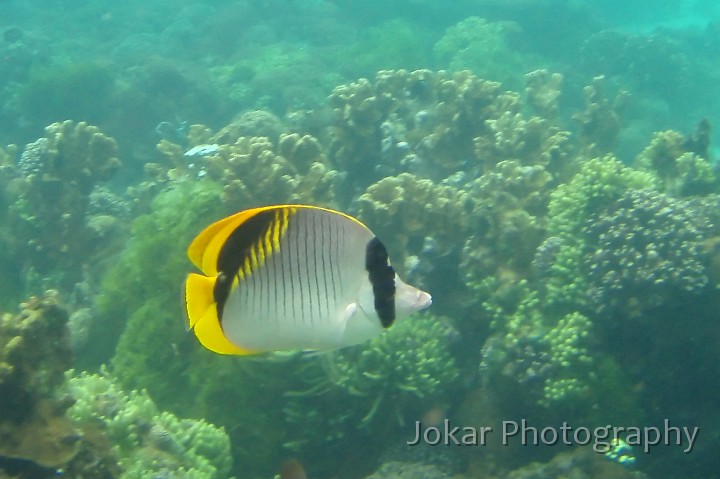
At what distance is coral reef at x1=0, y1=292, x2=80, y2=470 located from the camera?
11.6 ft

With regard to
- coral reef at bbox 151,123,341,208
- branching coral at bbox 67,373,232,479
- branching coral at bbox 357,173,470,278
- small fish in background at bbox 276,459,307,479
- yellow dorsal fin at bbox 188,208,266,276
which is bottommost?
branching coral at bbox 67,373,232,479

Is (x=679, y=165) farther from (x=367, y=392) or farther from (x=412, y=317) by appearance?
(x=367, y=392)

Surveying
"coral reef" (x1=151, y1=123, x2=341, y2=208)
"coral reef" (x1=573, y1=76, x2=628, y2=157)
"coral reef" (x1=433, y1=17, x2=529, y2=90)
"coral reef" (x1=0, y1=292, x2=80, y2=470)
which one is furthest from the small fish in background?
"coral reef" (x1=433, y1=17, x2=529, y2=90)

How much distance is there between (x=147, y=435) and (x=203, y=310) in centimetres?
374

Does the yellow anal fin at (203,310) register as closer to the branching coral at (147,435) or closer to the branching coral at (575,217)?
the branching coral at (147,435)

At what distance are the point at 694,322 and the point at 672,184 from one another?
3.36 metres

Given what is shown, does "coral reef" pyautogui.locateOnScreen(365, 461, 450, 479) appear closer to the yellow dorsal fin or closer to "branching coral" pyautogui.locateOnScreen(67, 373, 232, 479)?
"branching coral" pyautogui.locateOnScreen(67, 373, 232, 479)

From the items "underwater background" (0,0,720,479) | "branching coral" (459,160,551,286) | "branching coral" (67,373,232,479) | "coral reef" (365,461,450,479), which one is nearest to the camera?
"branching coral" (67,373,232,479)

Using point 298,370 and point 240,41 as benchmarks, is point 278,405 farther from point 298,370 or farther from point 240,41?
point 240,41

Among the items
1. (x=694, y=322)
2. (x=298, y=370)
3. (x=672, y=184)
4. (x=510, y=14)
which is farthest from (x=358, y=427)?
(x=510, y=14)

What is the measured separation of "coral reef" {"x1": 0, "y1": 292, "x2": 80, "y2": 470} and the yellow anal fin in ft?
8.44

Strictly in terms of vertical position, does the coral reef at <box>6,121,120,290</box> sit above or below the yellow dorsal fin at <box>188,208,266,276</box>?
above

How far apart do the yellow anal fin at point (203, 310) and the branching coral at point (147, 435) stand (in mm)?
3005

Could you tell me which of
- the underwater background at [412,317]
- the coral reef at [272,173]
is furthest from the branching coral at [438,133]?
the coral reef at [272,173]
